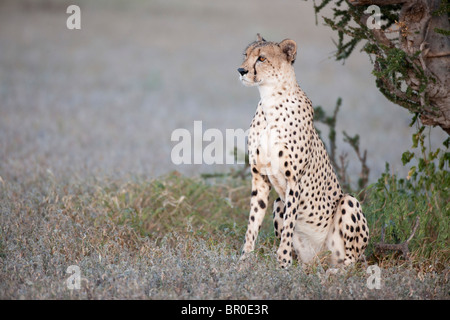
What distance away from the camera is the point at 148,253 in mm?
4172

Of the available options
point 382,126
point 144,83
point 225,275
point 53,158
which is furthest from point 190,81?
point 225,275

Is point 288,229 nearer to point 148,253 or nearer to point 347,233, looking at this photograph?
point 347,233

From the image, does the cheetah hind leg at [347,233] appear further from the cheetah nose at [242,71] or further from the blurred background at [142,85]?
the blurred background at [142,85]

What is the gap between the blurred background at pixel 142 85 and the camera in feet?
26.2

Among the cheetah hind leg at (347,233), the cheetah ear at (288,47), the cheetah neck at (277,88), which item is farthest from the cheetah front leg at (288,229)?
the cheetah ear at (288,47)

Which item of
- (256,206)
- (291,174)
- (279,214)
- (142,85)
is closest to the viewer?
(291,174)

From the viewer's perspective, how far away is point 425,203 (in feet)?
16.3

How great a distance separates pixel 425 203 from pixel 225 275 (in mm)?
2130

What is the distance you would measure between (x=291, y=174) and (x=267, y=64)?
0.75 m

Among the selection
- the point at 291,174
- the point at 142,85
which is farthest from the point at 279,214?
the point at 142,85

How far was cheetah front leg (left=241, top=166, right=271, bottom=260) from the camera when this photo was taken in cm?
Result: 411

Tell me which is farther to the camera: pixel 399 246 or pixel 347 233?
pixel 399 246
